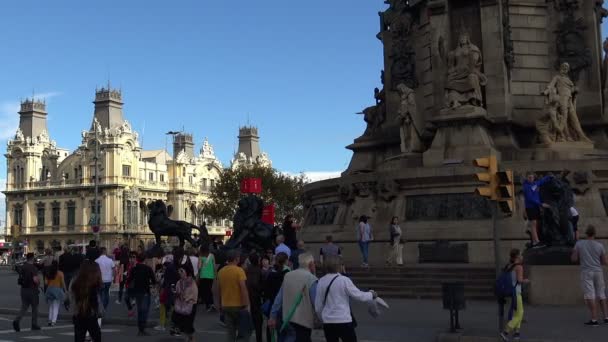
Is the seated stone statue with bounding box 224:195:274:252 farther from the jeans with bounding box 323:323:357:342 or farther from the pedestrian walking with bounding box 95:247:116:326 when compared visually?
the jeans with bounding box 323:323:357:342

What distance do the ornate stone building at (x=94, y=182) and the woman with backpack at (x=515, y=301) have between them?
93643 mm

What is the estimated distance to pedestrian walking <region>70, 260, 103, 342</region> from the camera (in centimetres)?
1012

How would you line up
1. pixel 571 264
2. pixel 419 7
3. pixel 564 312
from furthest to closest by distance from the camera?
pixel 419 7 < pixel 571 264 < pixel 564 312

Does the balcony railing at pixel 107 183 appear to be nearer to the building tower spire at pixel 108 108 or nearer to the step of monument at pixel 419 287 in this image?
the building tower spire at pixel 108 108

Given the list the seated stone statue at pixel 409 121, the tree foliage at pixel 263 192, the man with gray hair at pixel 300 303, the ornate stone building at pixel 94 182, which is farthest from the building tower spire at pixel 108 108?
the man with gray hair at pixel 300 303

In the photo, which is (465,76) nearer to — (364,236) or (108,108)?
(364,236)

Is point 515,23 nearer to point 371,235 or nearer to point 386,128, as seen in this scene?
point 386,128

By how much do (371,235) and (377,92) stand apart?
31.7 feet

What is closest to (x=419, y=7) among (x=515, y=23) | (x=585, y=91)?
(x=515, y=23)

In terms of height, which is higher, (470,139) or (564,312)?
(470,139)

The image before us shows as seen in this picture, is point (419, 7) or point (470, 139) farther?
point (419, 7)

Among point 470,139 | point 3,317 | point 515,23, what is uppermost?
point 515,23

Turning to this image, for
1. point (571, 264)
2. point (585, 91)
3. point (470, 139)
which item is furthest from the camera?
point (585, 91)

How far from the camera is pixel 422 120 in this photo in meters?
25.8
